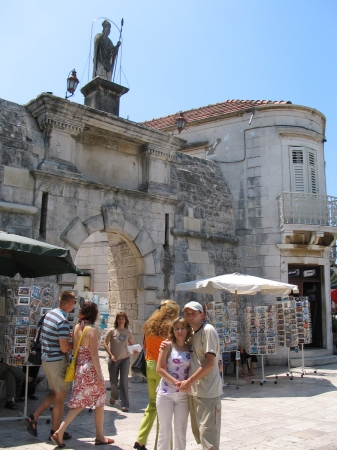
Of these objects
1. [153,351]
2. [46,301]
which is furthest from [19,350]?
[153,351]

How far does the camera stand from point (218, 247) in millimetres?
12117

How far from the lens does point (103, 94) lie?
10422 millimetres

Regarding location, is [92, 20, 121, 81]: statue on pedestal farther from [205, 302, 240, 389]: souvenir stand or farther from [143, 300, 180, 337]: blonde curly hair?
[143, 300, 180, 337]: blonde curly hair

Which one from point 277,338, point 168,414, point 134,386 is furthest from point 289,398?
point 168,414

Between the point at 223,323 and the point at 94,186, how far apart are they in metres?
3.91

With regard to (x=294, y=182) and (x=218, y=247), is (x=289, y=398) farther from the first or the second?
(x=294, y=182)

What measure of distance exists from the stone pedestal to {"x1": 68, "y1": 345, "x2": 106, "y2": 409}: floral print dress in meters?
6.94

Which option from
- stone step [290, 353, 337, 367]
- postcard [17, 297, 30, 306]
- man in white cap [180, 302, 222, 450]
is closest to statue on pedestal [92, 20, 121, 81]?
postcard [17, 297, 30, 306]

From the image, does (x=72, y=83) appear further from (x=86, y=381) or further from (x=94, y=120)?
(x=86, y=381)

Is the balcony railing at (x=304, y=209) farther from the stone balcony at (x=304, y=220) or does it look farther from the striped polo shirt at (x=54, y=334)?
the striped polo shirt at (x=54, y=334)

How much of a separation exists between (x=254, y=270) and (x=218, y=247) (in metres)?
1.32

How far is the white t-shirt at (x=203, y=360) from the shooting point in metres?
3.93

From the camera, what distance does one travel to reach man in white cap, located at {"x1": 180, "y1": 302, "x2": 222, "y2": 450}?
3877 mm

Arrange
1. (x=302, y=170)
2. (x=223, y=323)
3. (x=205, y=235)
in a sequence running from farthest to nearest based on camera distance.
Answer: (x=302, y=170) < (x=205, y=235) < (x=223, y=323)
